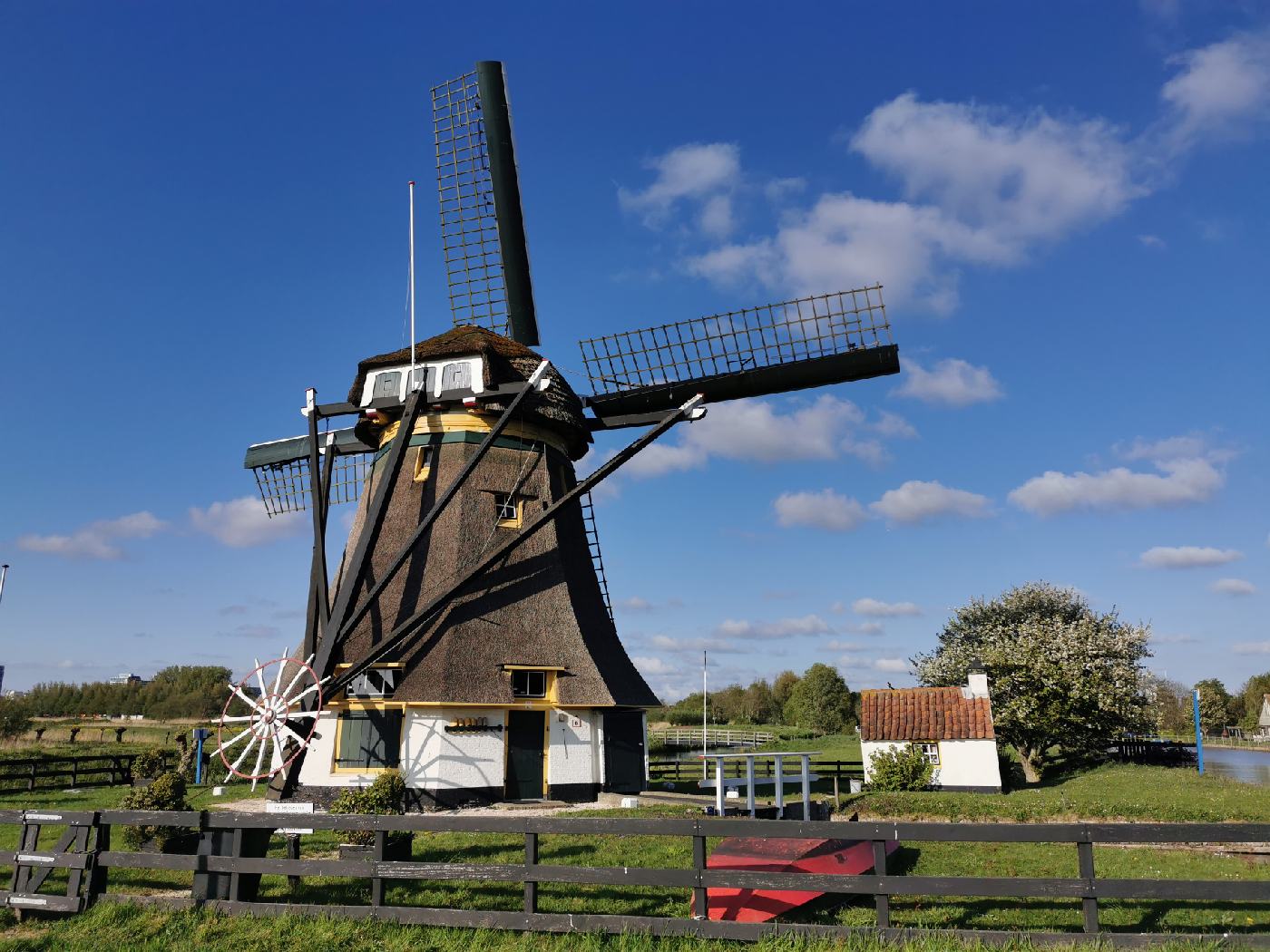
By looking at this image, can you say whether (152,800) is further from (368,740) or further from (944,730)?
(944,730)

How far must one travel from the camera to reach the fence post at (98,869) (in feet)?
28.2

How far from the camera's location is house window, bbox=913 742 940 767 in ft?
75.6

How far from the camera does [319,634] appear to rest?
58.5ft

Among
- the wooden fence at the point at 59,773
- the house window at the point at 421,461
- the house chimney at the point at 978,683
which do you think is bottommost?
the wooden fence at the point at 59,773

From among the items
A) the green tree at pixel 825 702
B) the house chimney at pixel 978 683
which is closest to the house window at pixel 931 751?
the house chimney at pixel 978 683

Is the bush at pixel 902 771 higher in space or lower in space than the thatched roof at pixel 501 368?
lower

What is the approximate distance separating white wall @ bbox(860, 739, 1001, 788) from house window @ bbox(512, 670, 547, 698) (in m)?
9.90

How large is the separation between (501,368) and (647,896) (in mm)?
13428

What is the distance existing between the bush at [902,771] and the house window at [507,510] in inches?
442

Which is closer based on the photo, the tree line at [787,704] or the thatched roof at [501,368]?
the thatched roof at [501,368]

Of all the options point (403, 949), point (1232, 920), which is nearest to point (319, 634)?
point (403, 949)

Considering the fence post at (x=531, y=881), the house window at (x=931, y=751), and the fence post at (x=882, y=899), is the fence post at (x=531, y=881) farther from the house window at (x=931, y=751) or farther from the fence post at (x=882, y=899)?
the house window at (x=931, y=751)

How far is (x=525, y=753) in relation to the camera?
60.6 feet

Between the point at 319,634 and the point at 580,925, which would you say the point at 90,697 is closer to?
the point at 319,634
